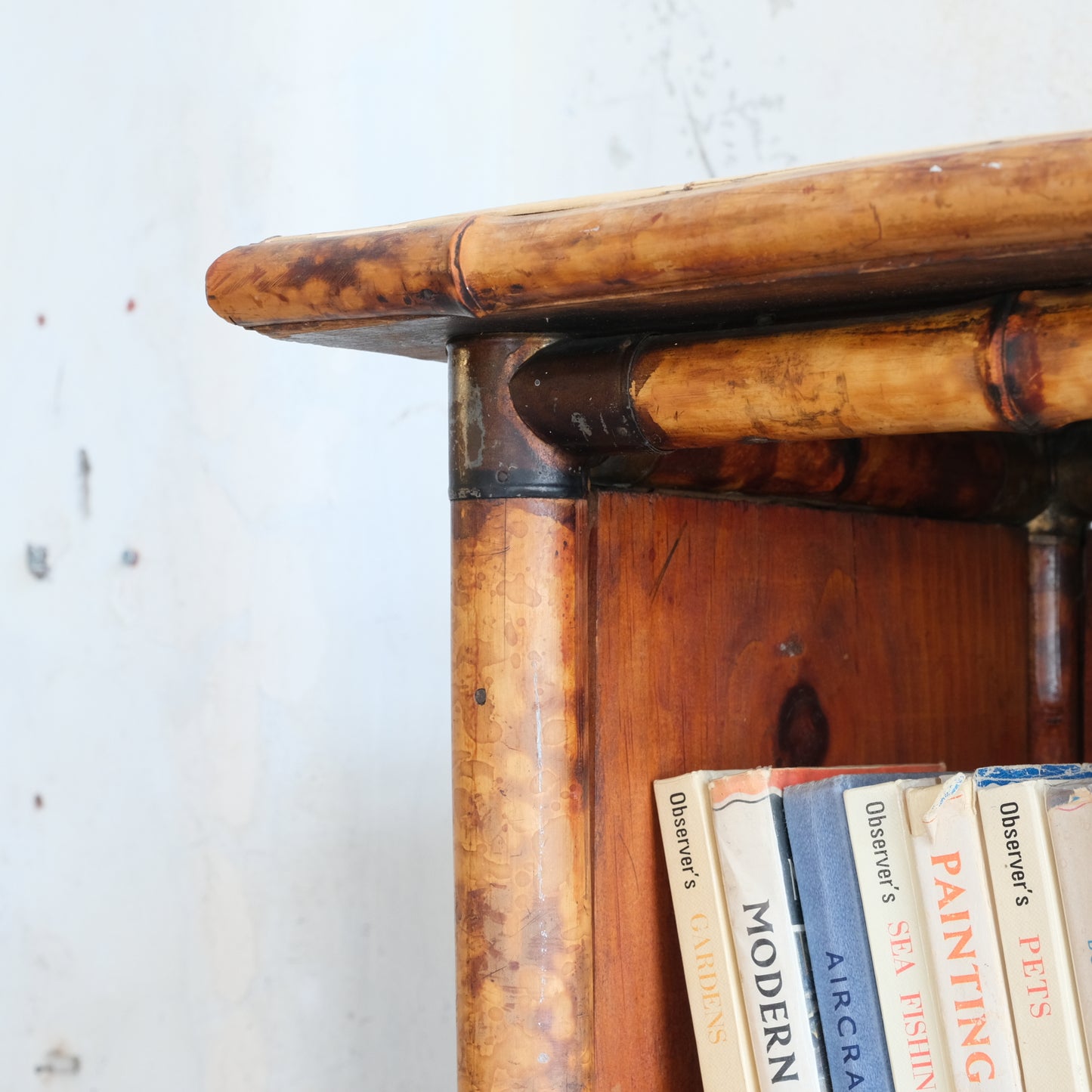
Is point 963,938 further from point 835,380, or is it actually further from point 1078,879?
point 835,380

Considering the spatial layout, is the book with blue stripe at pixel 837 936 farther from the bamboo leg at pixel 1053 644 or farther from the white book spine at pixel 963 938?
the bamboo leg at pixel 1053 644

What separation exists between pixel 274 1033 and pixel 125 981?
159 mm

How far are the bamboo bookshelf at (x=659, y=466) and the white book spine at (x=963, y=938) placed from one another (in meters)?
0.13

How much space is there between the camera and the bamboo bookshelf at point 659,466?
0.46m

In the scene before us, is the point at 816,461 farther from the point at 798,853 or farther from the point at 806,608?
the point at 798,853

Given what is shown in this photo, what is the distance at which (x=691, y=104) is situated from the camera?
1392 mm

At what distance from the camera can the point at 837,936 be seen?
2.08 ft

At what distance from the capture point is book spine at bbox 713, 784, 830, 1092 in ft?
2.08

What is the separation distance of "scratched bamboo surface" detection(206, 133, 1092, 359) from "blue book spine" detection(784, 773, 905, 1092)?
249 mm

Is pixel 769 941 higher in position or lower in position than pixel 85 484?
lower

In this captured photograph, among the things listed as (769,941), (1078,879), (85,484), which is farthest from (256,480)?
(1078,879)

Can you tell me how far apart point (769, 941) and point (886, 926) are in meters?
0.06

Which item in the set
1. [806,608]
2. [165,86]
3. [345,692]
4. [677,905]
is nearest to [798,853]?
[677,905]

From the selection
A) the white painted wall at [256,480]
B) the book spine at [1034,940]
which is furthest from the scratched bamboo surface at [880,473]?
the white painted wall at [256,480]
